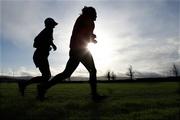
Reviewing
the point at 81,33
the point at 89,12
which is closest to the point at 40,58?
the point at 81,33

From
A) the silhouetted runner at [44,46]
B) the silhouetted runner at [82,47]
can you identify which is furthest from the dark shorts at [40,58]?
the silhouetted runner at [82,47]

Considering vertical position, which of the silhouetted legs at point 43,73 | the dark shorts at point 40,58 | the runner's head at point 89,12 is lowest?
the silhouetted legs at point 43,73

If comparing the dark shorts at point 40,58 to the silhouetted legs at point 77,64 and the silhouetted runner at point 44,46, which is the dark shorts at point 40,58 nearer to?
the silhouetted runner at point 44,46

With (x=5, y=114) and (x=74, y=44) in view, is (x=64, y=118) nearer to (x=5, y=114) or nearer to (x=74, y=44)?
(x=5, y=114)

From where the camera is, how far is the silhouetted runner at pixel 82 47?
316 inches

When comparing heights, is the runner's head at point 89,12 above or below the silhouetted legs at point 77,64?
above

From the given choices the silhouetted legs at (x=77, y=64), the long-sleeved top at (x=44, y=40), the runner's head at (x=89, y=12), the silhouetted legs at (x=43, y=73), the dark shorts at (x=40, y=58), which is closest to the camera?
the silhouetted legs at (x=77, y=64)

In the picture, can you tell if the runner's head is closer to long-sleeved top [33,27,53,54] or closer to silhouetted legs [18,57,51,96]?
long-sleeved top [33,27,53,54]

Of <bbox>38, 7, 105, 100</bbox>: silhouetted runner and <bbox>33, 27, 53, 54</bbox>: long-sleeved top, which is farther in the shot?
<bbox>33, 27, 53, 54</bbox>: long-sleeved top

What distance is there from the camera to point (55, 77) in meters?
8.02

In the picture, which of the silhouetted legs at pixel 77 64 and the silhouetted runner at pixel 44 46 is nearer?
the silhouetted legs at pixel 77 64

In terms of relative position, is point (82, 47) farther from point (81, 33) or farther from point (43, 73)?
point (43, 73)

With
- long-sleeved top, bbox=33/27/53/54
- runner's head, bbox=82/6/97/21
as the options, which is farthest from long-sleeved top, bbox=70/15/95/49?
long-sleeved top, bbox=33/27/53/54

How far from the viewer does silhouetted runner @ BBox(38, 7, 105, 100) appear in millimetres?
8016
